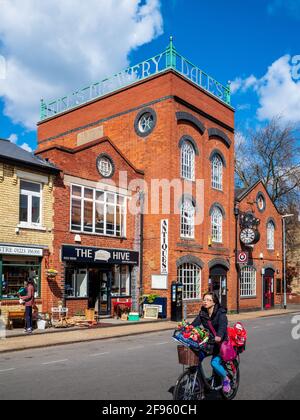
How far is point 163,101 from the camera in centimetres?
2425

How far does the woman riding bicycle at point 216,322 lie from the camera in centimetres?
690

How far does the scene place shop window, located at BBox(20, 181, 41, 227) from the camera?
59.3 ft

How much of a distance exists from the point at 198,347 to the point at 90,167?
15457 mm

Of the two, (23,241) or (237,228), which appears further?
(237,228)

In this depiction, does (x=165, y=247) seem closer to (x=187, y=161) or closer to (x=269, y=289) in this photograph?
(x=187, y=161)

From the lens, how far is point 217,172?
2883cm

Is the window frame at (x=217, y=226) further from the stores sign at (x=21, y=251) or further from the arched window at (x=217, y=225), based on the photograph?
the stores sign at (x=21, y=251)

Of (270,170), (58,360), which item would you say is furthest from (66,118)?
(270,170)

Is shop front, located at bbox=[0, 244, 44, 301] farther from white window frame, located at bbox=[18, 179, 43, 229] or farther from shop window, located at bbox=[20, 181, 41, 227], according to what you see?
shop window, located at bbox=[20, 181, 41, 227]

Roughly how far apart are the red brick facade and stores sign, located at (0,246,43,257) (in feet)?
3.45

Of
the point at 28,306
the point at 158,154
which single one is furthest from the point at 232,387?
the point at 158,154

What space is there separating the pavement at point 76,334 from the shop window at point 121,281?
6.49ft

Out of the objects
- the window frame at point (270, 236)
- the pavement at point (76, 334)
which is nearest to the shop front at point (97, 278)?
the pavement at point (76, 334)

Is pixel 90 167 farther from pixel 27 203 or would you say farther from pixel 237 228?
pixel 237 228
